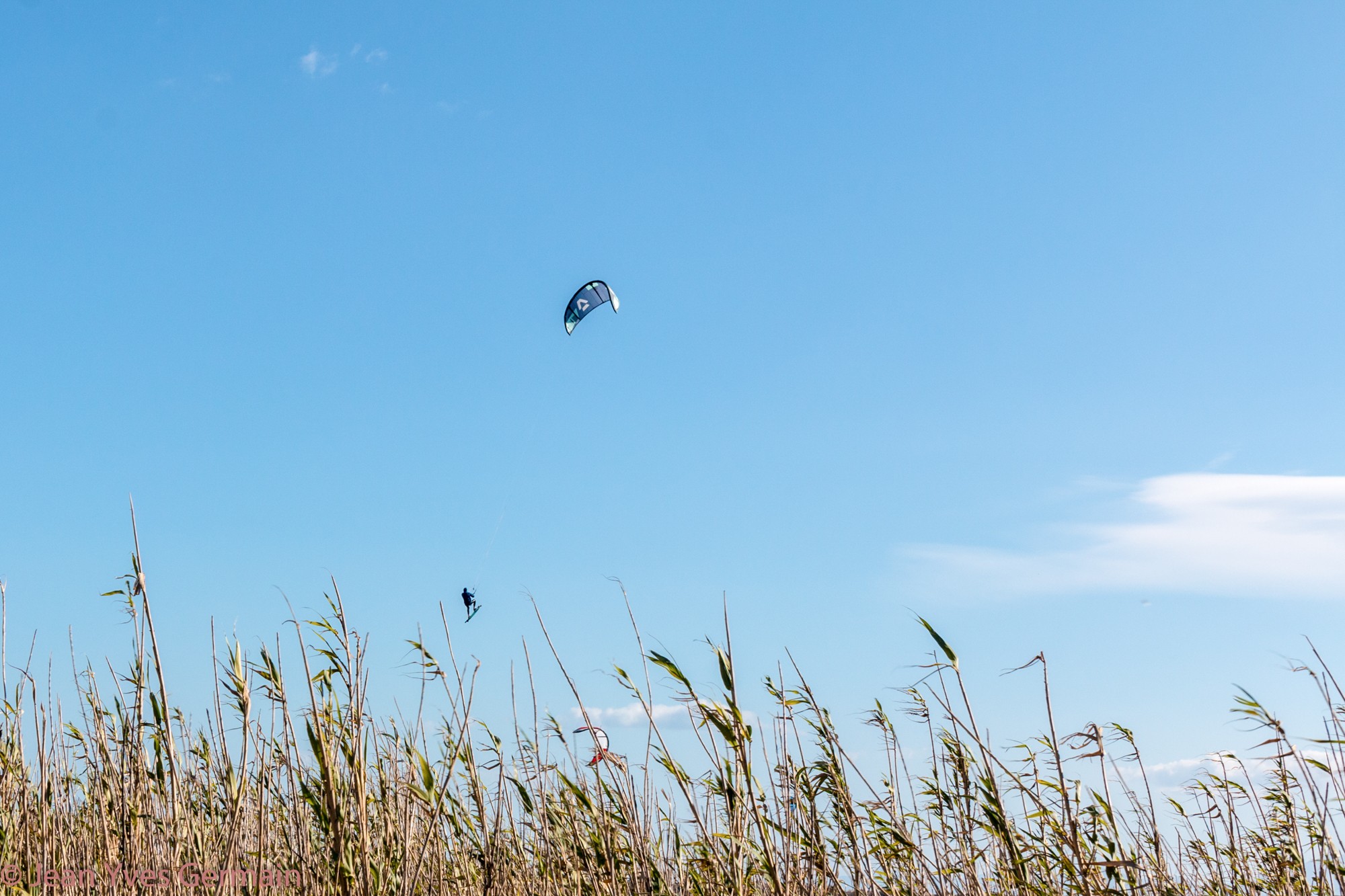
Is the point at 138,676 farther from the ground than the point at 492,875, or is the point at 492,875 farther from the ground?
the point at 138,676

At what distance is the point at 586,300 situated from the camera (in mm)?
12094

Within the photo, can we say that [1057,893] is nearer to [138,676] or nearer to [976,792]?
[976,792]

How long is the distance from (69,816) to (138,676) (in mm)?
1968

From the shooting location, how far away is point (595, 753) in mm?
4859

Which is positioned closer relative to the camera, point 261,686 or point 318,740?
point 318,740

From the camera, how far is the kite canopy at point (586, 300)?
11453 millimetres

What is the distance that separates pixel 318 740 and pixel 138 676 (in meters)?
1.15

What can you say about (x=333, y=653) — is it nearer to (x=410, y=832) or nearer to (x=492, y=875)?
(x=410, y=832)

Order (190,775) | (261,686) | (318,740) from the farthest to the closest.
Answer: (190,775) → (261,686) → (318,740)

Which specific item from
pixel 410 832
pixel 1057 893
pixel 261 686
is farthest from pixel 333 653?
pixel 1057 893

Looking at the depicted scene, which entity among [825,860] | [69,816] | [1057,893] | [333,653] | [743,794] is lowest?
[1057,893]

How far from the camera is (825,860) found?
4566mm

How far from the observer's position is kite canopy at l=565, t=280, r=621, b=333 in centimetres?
1145

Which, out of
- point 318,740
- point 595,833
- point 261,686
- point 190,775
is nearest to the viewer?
point 318,740
